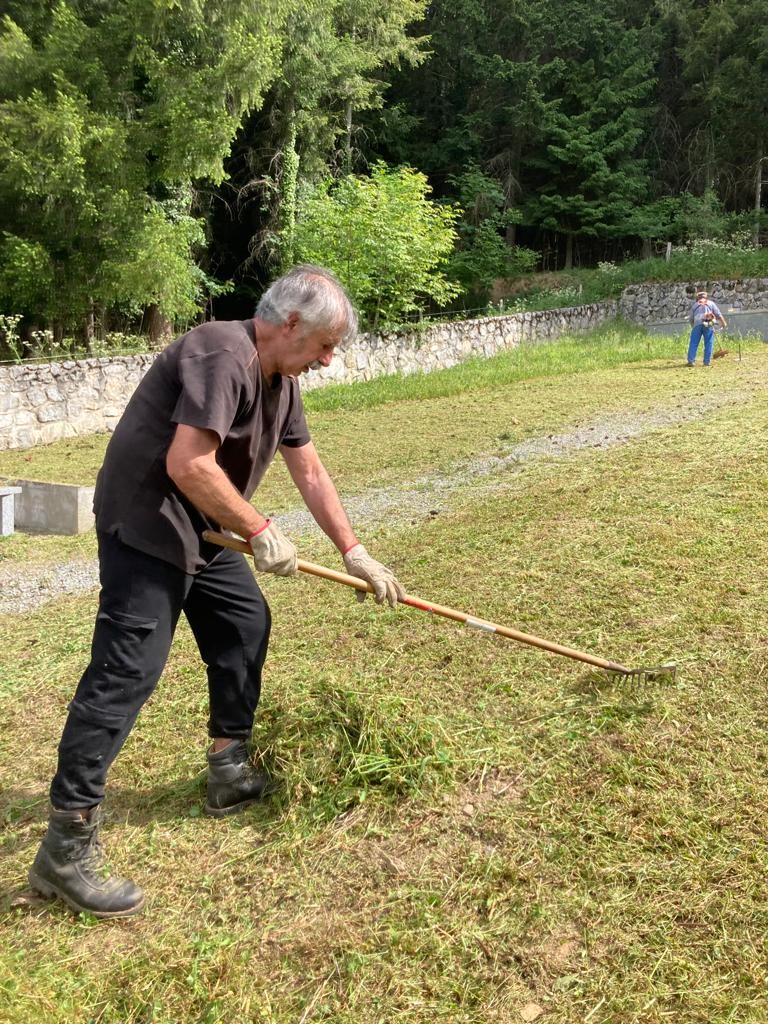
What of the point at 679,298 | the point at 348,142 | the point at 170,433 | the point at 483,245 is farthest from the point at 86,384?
the point at 483,245

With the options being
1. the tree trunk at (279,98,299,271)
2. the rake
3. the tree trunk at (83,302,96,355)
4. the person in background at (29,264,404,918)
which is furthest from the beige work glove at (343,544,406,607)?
the tree trunk at (279,98,299,271)

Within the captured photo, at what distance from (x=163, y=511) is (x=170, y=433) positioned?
0.23 meters

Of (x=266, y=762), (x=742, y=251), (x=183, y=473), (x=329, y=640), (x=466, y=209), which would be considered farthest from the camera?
(x=466, y=209)

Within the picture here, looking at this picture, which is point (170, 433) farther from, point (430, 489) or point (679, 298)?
point (679, 298)

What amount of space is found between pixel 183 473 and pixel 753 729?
7.48 feet

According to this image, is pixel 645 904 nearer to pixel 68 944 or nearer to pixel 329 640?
pixel 68 944

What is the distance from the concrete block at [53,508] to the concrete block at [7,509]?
17cm

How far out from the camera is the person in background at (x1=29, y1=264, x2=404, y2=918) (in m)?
2.41

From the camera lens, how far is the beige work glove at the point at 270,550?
2545 millimetres

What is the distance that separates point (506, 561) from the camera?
515cm

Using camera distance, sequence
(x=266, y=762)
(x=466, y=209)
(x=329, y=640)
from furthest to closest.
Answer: (x=466, y=209)
(x=329, y=640)
(x=266, y=762)

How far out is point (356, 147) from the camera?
94.6 ft

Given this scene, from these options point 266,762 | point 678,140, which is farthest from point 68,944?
point 678,140

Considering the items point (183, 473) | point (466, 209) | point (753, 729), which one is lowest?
point (753, 729)
